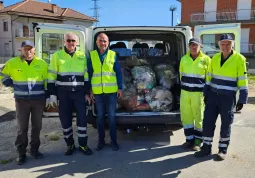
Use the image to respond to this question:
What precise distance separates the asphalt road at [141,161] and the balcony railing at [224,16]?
27269 mm

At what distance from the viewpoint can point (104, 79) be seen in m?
4.40

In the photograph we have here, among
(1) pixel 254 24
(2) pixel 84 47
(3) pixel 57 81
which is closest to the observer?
(3) pixel 57 81

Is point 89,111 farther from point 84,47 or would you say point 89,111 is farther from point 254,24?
point 254,24

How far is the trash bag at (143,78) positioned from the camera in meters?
5.11

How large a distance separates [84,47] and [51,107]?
106cm

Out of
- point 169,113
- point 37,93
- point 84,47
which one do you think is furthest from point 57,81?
point 169,113

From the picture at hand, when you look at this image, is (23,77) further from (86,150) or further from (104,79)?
(86,150)

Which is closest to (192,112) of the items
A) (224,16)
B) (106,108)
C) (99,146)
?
(106,108)

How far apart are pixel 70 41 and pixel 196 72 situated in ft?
6.23

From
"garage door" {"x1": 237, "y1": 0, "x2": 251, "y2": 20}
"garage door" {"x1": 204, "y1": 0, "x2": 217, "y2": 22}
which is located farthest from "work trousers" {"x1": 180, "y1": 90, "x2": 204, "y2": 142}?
"garage door" {"x1": 204, "y1": 0, "x2": 217, "y2": 22}

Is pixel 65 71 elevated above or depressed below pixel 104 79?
above

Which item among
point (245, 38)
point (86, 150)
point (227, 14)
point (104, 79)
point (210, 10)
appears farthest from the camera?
point (210, 10)

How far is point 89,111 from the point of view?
4.69 m

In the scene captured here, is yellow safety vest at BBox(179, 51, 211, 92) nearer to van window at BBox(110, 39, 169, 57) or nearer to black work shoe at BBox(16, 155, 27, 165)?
van window at BBox(110, 39, 169, 57)
